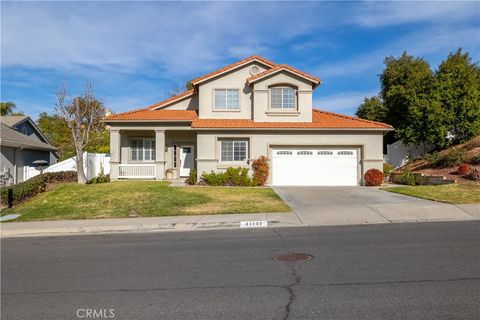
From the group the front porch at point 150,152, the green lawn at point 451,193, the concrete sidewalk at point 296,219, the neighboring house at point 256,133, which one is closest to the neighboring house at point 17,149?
the neighboring house at point 256,133

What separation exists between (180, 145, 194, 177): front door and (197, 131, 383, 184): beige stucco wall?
361 cm

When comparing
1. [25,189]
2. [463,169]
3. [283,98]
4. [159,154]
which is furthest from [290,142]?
[25,189]

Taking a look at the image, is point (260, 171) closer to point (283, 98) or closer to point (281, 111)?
point (281, 111)

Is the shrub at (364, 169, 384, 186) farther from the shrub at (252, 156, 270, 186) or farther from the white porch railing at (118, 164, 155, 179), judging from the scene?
the white porch railing at (118, 164, 155, 179)

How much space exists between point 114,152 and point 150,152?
2749 millimetres

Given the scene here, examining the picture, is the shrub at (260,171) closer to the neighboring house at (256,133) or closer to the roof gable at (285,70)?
the neighboring house at (256,133)

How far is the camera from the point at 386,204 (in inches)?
647

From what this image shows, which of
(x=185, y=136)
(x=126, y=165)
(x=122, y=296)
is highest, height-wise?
(x=185, y=136)

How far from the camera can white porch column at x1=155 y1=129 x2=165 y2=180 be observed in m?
26.4

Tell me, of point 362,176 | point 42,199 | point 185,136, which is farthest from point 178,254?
point 185,136

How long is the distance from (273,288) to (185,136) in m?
22.7

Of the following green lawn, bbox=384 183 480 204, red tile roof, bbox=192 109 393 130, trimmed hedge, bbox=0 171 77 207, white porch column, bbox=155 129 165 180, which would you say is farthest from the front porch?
green lawn, bbox=384 183 480 204

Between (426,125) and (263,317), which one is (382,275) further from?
(426,125)

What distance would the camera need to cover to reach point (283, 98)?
87.8ft
